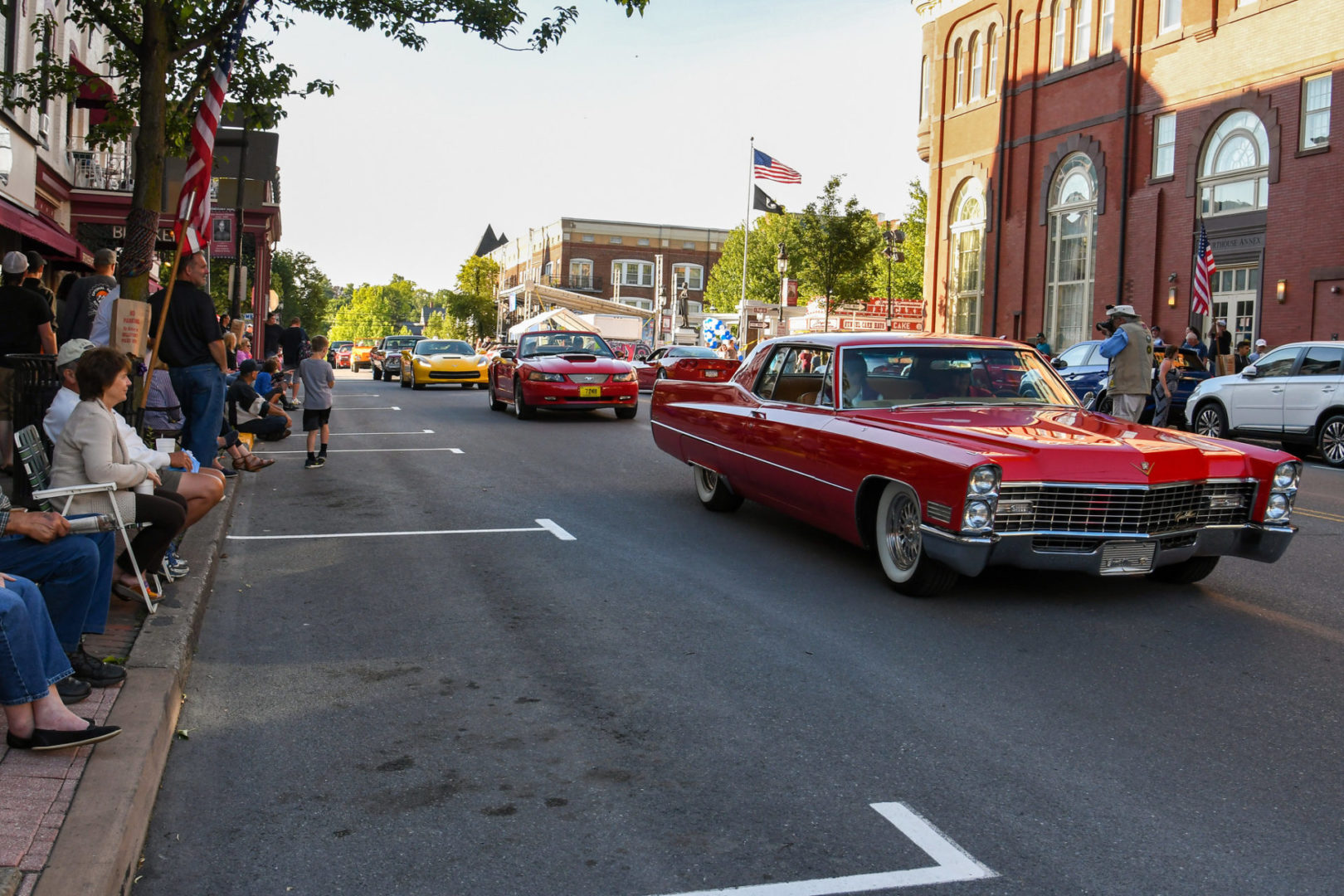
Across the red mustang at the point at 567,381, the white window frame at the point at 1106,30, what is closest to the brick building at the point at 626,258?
the white window frame at the point at 1106,30

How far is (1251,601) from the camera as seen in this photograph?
271 inches

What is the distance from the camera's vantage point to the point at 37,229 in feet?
61.2

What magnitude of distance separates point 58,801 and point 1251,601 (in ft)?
19.7

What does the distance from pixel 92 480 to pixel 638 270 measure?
307 feet

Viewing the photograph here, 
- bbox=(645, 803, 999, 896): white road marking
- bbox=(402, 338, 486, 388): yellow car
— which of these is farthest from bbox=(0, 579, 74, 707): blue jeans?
bbox=(402, 338, 486, 388): yellow car

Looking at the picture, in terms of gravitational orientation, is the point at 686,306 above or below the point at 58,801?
above

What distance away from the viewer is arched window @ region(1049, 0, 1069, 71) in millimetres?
35537

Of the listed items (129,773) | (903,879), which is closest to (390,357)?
(129,773)

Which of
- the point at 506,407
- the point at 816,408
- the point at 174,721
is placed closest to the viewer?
the point at 174,721

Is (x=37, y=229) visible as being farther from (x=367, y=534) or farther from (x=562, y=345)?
(x=367, y=534)

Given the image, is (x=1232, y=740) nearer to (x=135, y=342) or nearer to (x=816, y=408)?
(x=816, y=408)

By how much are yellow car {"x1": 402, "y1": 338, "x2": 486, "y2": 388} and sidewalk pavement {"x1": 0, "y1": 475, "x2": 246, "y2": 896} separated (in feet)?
86.1

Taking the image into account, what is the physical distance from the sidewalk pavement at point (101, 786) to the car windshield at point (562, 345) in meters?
15.6

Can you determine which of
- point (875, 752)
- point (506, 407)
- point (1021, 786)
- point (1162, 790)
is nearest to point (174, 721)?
point (875, 752)
